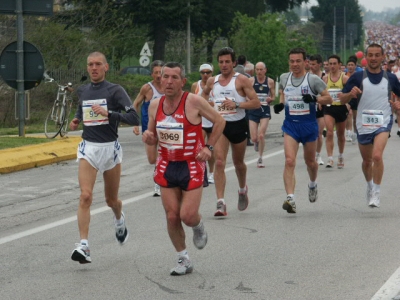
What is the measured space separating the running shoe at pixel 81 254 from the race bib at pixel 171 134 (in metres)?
1.07

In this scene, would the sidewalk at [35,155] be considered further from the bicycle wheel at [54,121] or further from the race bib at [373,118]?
the race bib at [373,118]

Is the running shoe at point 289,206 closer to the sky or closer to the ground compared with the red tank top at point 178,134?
closer to the ground

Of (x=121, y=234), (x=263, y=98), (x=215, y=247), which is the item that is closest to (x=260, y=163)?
(x=263, y=98)

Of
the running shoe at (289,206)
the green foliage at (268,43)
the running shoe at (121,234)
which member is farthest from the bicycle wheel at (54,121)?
the green foliage at (268,43)

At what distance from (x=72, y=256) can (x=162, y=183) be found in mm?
928

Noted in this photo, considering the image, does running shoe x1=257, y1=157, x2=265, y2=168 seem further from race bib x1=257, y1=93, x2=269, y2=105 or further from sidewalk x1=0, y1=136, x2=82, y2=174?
sidewalk x1=0, y1=136, x2=82, y2=174

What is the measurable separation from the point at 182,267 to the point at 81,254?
83cm

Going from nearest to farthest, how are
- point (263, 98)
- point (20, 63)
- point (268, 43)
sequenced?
point (263, 98)
point (20, 63)
point (268, 43)

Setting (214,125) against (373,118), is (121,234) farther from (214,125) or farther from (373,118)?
(373,118)

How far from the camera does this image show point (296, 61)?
12109 mm

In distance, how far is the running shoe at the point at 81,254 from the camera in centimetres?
847

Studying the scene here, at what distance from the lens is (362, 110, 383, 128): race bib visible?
39.4 ft

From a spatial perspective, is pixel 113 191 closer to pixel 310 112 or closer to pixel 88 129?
pixel 88 129

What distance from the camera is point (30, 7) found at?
19828 mm
